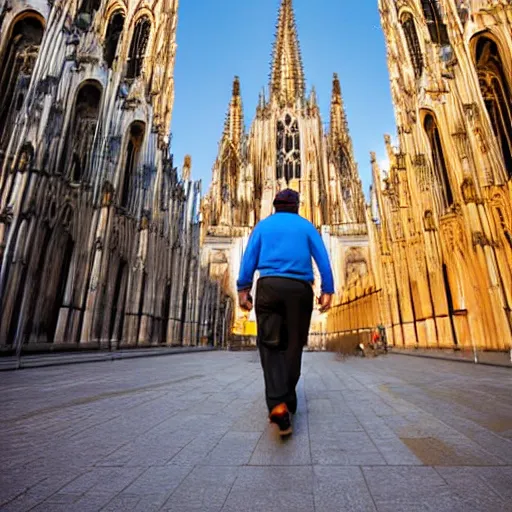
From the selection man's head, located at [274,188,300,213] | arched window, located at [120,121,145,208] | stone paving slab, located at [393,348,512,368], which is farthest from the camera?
arched window, located at [120,121,145,208]

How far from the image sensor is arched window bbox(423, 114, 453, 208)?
16.7 metres

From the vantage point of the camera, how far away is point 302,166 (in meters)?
42.1

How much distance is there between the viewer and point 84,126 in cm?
1627

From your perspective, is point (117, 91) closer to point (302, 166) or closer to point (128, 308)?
point (128, 308)

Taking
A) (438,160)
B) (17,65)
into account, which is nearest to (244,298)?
(17,65)

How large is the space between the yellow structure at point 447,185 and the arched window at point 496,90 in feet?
0.13

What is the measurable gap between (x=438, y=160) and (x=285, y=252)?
60.3 feet

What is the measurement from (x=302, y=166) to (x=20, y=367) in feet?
130

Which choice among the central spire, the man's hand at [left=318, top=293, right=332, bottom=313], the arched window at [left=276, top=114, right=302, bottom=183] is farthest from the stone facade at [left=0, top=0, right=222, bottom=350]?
the central spire

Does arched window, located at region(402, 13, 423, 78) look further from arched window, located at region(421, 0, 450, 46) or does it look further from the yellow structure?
arched window, located at region(421, 0, 450, 46)

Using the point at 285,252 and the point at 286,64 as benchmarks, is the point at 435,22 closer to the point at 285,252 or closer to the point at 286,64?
the point at 285,252

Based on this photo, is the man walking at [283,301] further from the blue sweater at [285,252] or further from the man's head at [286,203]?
the man's head at [286,203]

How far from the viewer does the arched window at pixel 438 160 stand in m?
16.7

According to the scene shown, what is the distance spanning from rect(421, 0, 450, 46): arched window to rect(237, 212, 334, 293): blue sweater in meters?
21.3
